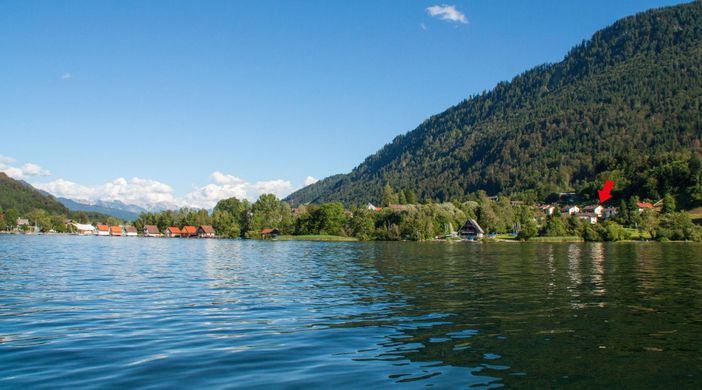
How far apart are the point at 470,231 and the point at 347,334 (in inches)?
6791

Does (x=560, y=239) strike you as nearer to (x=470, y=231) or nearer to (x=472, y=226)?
(x=472, y=226)

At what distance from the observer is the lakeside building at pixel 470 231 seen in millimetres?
183875

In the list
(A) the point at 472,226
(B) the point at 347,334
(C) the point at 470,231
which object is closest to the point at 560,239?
(A) the point at 472,226

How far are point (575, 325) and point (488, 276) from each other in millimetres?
22761

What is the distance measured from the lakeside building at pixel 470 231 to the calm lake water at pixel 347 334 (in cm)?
14782

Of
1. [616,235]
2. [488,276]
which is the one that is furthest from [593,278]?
[616,235]

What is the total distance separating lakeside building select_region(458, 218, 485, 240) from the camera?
18388cm

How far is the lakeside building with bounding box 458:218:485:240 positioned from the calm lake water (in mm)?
147820

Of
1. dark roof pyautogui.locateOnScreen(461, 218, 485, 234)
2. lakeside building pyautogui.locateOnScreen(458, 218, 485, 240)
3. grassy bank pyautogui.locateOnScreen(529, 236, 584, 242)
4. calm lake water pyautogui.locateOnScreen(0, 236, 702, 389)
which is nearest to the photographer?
calm lake water pyautogui.locateOnScreen(0, 236, 702, 389)

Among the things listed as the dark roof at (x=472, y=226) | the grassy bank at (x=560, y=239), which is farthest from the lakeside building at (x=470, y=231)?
the grassy bank at (x=560, y=239)

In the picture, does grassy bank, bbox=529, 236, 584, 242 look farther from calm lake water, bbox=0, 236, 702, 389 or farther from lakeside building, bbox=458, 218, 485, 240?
calm lake water, bbox=0, 236, 702, 389

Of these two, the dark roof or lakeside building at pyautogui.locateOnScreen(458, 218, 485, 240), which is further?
the dark roof

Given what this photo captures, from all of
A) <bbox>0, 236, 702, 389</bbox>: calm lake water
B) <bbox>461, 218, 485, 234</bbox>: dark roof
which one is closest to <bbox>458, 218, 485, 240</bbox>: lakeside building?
<bbox>461, 218, 485, 234</bbox>: dark roof

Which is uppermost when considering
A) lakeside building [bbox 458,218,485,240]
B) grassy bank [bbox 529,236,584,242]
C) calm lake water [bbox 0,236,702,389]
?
lakeside building [bbox 458,218,485,240]
